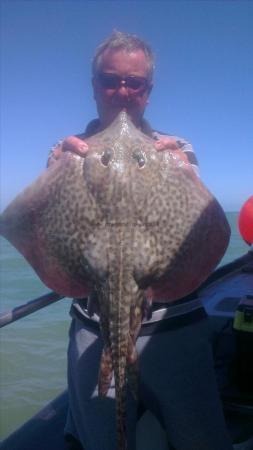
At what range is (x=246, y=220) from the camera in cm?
518

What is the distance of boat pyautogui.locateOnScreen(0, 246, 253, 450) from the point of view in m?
2.91

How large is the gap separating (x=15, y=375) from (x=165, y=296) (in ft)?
33.1

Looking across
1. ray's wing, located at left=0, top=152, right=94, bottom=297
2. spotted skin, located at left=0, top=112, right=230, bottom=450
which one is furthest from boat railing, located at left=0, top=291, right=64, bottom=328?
spotted skin, located at left=0, top=112, right=230, bottom=450

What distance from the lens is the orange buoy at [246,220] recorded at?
515 centimetres

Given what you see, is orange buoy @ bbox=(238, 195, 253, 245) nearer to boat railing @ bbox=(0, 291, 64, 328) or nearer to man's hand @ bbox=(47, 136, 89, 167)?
boat railing @ bbox=(0, 291, 64, 328)

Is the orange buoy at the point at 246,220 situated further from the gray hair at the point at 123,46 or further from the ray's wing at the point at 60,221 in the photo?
the ray's wing at the point at 60,221

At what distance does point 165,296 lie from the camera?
224 cm

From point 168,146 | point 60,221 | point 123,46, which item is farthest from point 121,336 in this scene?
point 123,46

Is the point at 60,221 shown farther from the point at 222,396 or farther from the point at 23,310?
the point at 222,396

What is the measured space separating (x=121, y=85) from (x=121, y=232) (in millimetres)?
1033

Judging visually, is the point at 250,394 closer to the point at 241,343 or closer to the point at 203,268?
the point at 241,343

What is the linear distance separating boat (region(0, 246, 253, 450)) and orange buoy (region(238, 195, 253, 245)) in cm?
98

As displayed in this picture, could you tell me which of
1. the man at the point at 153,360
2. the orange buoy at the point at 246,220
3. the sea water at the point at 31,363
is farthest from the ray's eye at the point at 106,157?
the sea water at the point at 31,363

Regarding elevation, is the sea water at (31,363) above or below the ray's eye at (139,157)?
below
